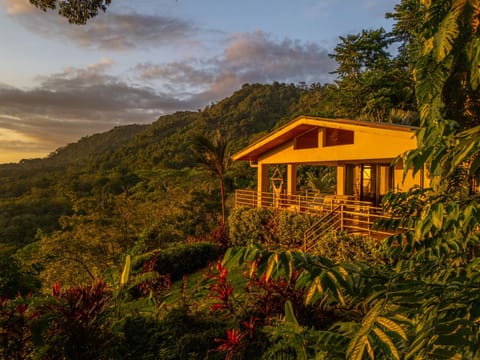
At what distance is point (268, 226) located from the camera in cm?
1329

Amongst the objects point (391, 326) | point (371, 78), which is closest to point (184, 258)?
point (391, 326)

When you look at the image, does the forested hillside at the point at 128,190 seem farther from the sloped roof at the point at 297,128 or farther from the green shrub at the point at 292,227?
the green shrub at the point at 292,227

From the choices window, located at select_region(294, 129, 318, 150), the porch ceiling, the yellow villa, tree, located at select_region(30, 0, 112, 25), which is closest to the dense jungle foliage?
the porch ceiling

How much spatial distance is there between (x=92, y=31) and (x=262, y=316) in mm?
8612

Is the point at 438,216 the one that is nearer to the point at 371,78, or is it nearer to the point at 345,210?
the point at 345,210

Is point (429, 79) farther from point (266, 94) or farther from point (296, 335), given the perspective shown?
point (266, 94)

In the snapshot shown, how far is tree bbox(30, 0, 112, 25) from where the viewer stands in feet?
24.7

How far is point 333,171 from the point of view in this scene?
27953 millimetres

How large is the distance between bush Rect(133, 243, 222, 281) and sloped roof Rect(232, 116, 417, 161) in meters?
5.88

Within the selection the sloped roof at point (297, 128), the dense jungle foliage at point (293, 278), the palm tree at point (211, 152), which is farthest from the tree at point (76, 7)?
the sloped roof at point (297, 128)

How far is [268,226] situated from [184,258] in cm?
400

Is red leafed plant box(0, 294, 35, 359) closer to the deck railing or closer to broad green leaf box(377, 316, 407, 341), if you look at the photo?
broad green leaf box(377, 316, 407, 341)

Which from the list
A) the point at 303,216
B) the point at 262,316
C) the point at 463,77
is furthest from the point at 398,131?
the point at 262,316

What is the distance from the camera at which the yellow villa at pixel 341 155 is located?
10.3m
